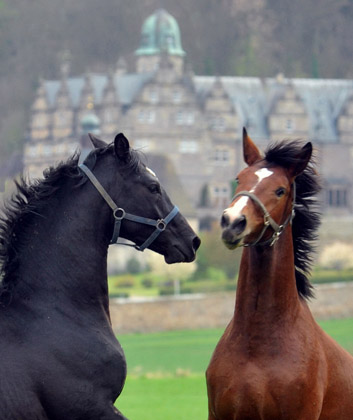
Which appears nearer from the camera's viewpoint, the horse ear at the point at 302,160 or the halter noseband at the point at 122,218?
the halter noseband at the point at 122,218

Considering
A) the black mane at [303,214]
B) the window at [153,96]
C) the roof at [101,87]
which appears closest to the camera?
the black mane at [303,214]

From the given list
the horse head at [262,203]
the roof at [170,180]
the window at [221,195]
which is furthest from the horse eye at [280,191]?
the window at [221,195]

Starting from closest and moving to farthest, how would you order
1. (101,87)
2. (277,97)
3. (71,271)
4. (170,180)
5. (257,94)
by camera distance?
(71,271) < (170,180) < (277,97) < (101,87) < (257,94)

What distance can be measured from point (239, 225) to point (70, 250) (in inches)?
30.4

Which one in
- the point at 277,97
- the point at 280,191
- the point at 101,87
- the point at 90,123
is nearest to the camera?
the point at 280,191

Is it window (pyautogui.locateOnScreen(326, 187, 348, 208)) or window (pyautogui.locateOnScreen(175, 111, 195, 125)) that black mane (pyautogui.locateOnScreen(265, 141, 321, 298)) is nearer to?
window (pyautogui.locateOnScreen(175, 111, 195, 125))

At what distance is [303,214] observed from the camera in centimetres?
775

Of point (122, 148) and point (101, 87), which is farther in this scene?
point (101, 87)

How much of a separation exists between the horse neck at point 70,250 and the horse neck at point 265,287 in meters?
0.76

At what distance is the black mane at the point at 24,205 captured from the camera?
696cm

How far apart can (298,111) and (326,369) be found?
82.9 m

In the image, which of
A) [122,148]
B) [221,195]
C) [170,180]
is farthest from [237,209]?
[221,195]

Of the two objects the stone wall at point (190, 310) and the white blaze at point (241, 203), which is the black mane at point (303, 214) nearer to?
the white blaze at point (241, 203)

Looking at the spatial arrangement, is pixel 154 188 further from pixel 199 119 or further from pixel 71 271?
pixel 199 119
